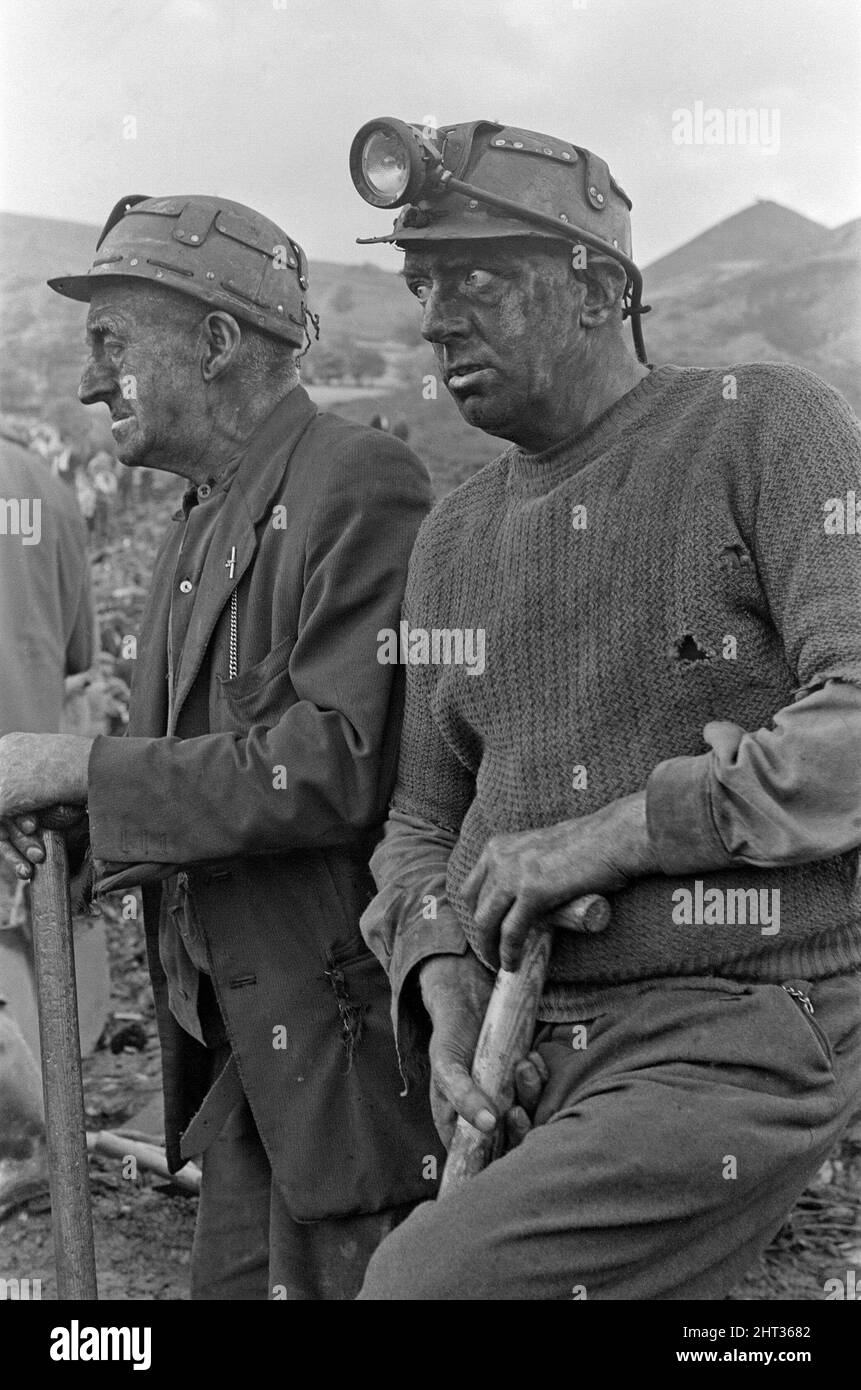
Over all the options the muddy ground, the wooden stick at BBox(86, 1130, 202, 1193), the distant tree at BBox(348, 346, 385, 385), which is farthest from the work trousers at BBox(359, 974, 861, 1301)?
the distant tree at BBox(348, 346, 385, 385)

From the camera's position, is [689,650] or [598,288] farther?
[598,288]

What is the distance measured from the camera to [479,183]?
8.34 feet

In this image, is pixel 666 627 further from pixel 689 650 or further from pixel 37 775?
pixel 37 775

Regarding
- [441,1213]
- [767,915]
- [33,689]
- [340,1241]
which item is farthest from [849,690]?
[33,689]

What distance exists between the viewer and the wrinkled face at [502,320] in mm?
2543

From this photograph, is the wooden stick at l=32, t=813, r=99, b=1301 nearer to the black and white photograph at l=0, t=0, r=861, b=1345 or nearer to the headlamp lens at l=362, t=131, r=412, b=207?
the black and white photograph at l=0, t=0, r=861, b=1345

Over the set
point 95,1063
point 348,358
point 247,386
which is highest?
point 348,358

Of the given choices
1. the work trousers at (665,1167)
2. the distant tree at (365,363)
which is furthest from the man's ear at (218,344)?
the distant tree at (365,363)

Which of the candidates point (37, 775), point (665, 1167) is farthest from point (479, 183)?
point (665, 1167)

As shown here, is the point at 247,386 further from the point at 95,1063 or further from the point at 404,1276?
the point at 95,1063

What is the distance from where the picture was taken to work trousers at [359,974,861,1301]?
218cm

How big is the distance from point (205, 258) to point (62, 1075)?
1415 millimetres

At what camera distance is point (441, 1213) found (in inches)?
88.5

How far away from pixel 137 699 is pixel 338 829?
1.83 ft
